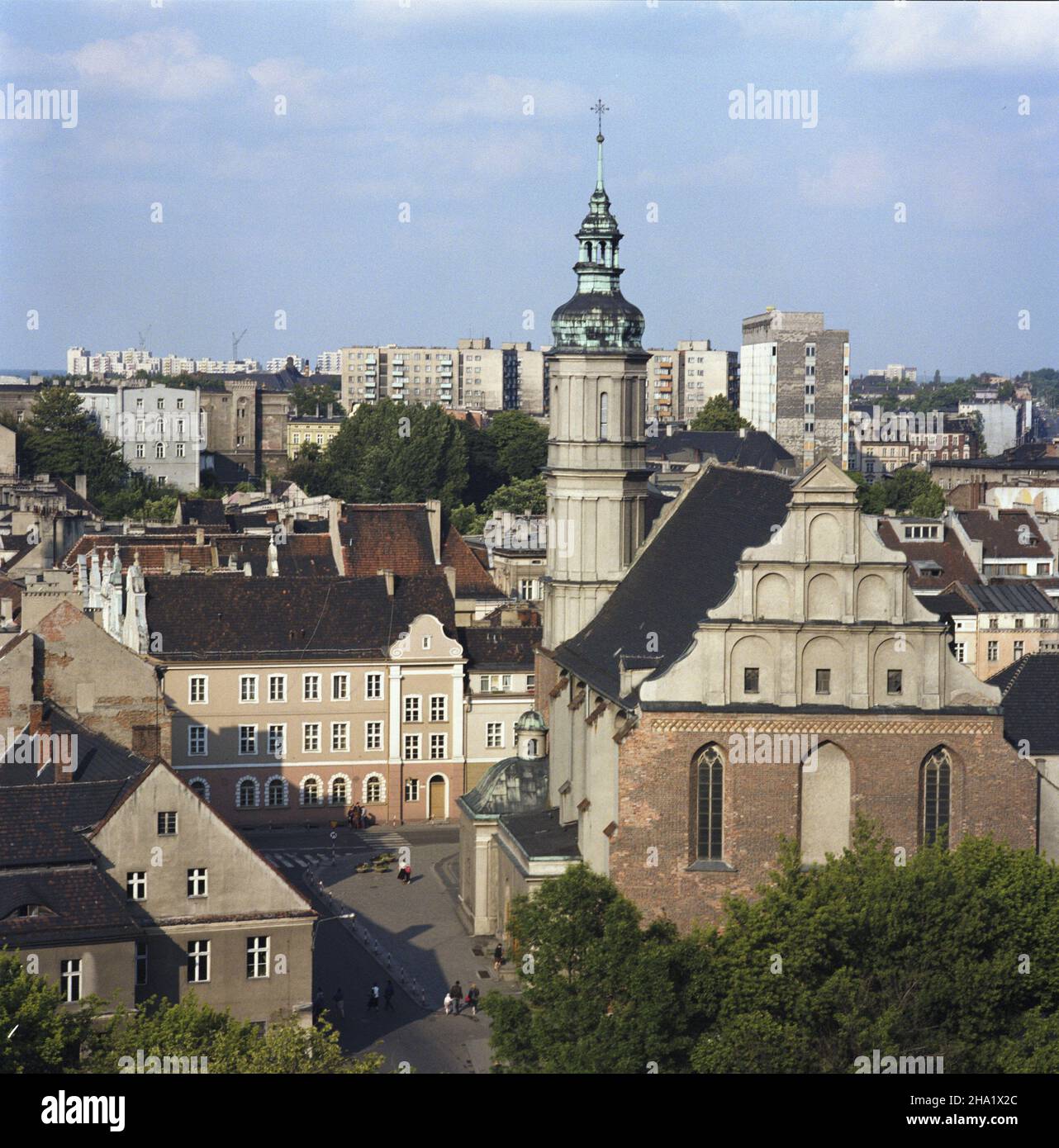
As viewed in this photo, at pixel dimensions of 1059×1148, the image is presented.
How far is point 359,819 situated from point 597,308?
77.5 feet

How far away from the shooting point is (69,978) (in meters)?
44.3

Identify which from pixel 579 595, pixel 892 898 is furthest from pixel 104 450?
pixel 892 898

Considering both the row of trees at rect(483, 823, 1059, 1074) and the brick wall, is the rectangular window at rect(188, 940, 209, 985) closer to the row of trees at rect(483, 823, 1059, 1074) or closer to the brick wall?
the row of trees at rect(483, 823, 1059, 1074)

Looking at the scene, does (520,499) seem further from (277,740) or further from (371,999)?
(371,999)

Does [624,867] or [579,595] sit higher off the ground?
[579,595]

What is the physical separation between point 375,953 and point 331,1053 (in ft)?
65.5

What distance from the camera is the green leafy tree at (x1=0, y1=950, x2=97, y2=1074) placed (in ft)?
122

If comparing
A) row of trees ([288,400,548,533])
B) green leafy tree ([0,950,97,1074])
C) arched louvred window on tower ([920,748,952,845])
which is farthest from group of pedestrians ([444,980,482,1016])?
row of trees ([288,400,548,533])

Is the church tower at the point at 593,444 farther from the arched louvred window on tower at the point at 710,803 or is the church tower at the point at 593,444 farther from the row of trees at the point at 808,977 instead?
the row of trees at the point at 808,977

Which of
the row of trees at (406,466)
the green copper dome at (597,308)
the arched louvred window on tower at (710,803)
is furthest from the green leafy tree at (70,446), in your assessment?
the arched louvred window on tower at (710,803)

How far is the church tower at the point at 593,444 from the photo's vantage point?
216 feet

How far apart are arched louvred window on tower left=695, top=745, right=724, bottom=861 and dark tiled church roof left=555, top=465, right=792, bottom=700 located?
2752mm

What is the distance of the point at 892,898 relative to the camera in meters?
44.8
